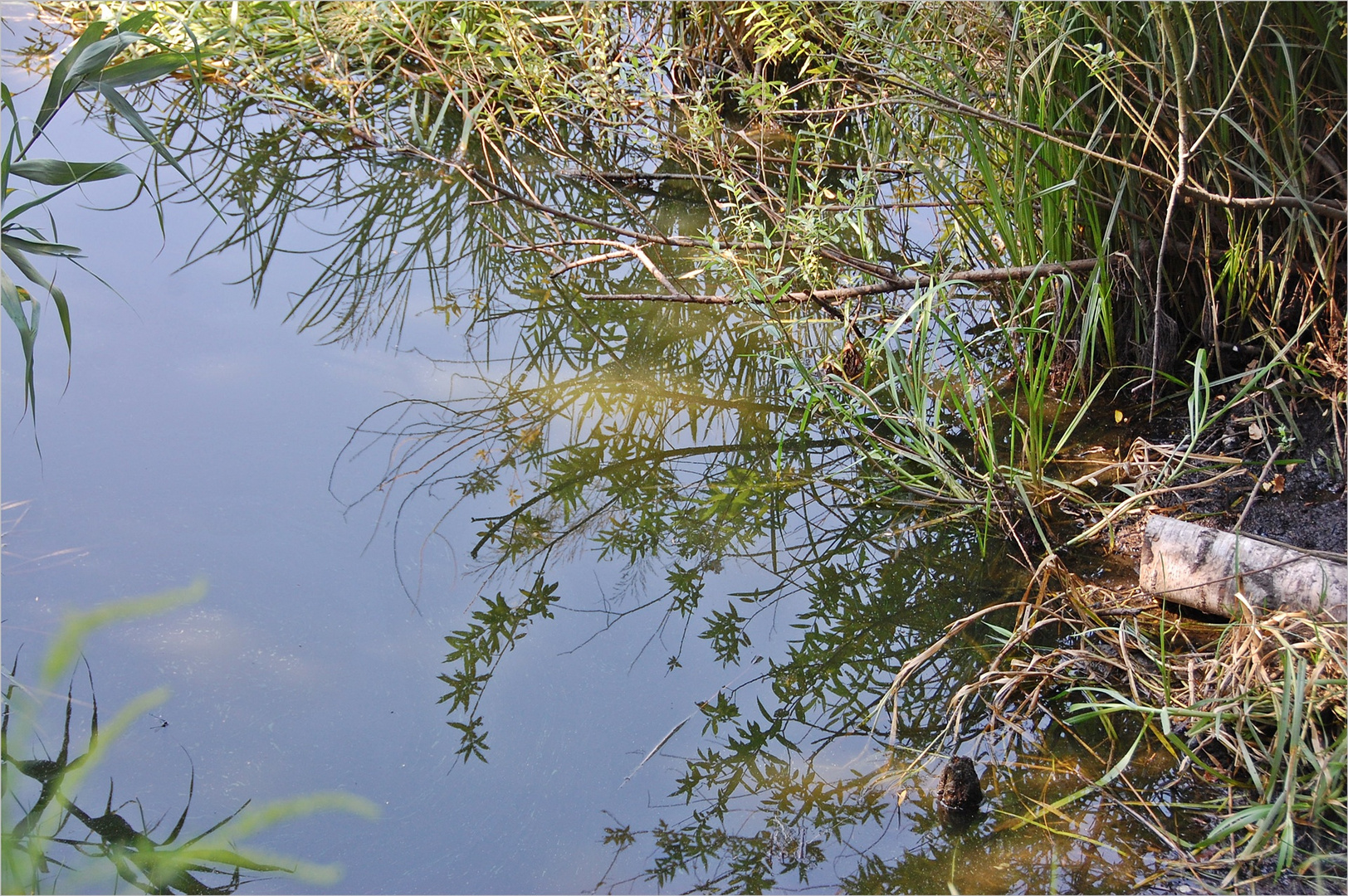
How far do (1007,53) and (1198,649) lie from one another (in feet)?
3.83

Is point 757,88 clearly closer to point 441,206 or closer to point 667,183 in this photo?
point 667,183

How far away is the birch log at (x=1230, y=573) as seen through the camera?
4.83 ft

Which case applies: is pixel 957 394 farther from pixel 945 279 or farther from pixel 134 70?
pixel 134 70

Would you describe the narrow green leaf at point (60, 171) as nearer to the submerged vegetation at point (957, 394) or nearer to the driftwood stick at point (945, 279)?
the submerged vegetation at point (957, 394)

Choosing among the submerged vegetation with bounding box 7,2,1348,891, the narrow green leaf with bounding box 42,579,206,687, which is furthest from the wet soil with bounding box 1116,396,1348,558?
the narrow green leaf with bounding box 42,579,206,687

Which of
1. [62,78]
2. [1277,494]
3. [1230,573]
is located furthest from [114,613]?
[1277,494]

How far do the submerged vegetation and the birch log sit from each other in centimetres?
6

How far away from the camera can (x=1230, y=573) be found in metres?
1.57

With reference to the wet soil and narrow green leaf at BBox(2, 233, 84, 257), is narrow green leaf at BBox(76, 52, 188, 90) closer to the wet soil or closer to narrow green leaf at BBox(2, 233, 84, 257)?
narrow green leaf at BBox(2, 233, 84, 257)

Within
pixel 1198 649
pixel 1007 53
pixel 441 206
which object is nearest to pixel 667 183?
pixel 441 206

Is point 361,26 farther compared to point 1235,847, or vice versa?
point 361,26

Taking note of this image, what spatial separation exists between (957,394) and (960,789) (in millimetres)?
1069

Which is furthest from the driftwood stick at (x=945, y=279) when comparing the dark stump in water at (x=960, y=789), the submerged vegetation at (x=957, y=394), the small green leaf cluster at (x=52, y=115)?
the small green leaf cluster at (x=52, y=115)

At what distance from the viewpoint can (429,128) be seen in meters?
3.52
